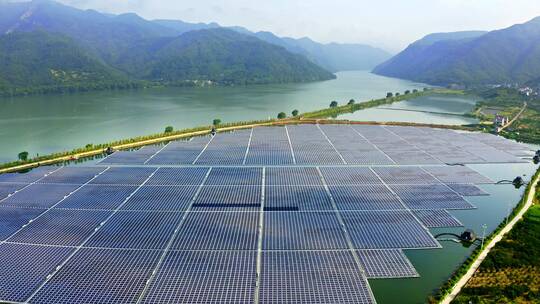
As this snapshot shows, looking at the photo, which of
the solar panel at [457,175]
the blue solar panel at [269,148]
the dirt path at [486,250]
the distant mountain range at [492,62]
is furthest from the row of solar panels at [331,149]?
the distant mountain range at [492,62]

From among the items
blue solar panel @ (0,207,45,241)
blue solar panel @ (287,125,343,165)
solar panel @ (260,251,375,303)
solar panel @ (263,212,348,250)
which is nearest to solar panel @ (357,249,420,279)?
solar panel @ (260,251,375,303)

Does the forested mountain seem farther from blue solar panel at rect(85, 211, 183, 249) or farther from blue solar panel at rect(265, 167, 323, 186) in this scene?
blue solar panel at rect(85, 211, 183, 249)

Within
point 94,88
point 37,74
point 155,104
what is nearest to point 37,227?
point 155,104

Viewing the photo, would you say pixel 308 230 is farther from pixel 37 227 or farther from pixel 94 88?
pixel 94 88

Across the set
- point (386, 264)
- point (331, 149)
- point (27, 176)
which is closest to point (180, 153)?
point (27, 176)

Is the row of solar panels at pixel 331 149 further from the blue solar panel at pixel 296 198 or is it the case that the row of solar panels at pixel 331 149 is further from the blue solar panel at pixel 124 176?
the blue solar panel at pixel 296 198
